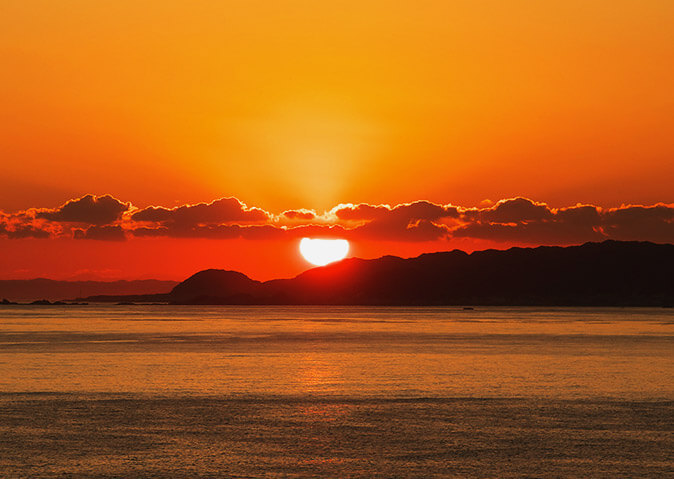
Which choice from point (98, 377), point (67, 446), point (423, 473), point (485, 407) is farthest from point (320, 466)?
point (98, 377)

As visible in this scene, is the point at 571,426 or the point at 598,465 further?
the point at 571,426

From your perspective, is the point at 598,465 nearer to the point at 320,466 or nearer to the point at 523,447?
the point at 523,447

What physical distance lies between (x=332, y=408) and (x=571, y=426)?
7.15m

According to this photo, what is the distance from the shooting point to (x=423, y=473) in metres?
16.1

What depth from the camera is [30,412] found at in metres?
24.4

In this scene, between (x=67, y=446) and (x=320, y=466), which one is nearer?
(x=320, y=466)

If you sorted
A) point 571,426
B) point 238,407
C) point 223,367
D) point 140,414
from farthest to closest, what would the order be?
1. point 223,367
2. point 238,407
3. point 140,414
4. point 571,426

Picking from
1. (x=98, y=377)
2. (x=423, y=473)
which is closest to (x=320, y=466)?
(x=423, y=473)

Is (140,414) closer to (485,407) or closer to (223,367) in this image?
(485,407)

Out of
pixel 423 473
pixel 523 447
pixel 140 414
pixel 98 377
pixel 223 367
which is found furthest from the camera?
pixel 223 367

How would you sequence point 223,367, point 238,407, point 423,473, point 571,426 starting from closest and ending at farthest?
point 423,473 → point 571,426 → point 238,407 → point 223,367

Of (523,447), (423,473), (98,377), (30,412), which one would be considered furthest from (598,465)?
(98,377)

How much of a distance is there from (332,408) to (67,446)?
8737mm

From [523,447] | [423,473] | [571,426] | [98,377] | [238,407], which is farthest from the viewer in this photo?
[98,377]
